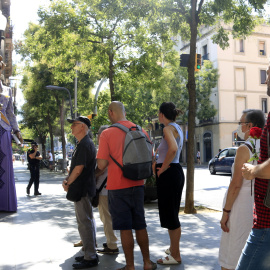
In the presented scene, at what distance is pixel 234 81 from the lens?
1781 inches

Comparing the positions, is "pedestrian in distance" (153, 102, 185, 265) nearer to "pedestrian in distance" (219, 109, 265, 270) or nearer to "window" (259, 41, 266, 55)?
"pedestrian in distance" (219, 109, 265, 270)

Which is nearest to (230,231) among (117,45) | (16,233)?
Result: (16,233)

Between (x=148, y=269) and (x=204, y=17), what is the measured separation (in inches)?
291

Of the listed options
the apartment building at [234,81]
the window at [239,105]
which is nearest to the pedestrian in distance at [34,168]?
the apartment building at [234,81]

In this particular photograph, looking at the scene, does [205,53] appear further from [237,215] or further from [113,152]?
[237,215]

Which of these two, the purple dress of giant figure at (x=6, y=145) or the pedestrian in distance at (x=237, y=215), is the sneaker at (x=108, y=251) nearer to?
the pedestrian in distance at (x=237, y=215)

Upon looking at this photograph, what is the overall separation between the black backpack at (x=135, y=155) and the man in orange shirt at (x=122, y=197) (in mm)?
61

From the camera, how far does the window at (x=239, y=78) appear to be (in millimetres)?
45312

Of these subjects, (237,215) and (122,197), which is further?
(122,197)

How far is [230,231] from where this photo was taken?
11.4 ft

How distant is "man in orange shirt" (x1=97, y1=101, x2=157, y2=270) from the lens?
4277mm

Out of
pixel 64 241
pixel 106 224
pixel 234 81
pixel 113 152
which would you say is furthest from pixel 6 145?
pixel 234 81

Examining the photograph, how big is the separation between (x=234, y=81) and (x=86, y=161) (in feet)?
139

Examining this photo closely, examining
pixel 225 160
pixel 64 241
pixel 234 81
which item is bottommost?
pixel 64 241
